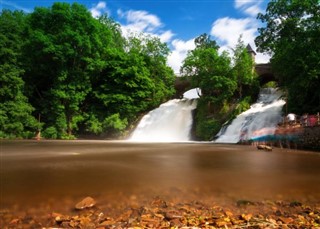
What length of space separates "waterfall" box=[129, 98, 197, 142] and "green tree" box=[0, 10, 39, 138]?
450 inches

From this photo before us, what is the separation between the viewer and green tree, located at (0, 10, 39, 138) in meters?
26.3

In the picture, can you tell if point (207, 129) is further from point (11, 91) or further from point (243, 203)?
point (243, 203)

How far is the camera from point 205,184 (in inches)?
225

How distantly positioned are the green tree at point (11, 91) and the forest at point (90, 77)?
9 cm

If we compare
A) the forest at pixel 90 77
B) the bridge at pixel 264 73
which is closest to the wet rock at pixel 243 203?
the forest at pixel 90 77

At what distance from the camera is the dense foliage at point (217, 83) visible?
28000 mm

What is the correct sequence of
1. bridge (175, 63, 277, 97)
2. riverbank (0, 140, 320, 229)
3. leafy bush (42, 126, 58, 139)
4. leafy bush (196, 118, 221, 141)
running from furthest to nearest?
1. bridge (175, 63, 277, 97)
2. leafy bush (42, 126, 58, 139)
3. leafy bush (196, 118, 221, 141)
4. riverbank (0, 140, 320, 229)

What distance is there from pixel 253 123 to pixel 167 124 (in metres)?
11.0

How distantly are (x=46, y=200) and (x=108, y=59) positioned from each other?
3198cm

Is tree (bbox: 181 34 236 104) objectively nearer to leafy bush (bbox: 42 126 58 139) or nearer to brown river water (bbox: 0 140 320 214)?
leafy bush (bbox: 42 126 58 139)

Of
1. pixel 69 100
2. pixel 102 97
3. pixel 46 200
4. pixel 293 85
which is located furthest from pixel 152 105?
pixel 46 200

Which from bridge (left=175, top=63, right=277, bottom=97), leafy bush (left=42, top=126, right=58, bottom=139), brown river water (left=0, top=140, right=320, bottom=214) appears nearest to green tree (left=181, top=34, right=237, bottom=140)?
bridge (left=175, top=63, right=277, bottom=97)

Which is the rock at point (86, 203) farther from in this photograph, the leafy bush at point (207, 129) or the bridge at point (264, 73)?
the bridge at point (264, 73)

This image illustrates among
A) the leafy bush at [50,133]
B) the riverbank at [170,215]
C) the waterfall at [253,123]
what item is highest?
the waterfall at [253,123]
